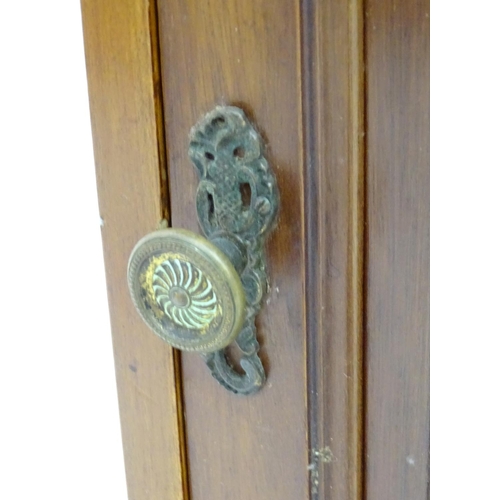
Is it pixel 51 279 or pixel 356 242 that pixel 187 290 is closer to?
pixel 356 242

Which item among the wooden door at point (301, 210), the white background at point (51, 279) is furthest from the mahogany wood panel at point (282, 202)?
the white background at point (51, 279)

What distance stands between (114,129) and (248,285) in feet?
0.53

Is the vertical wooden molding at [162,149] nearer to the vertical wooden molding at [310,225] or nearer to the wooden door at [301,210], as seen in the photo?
the wooden door at [301,210]

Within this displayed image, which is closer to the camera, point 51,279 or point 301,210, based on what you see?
point 301,210

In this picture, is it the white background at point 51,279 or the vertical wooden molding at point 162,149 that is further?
the white background at point 51,279

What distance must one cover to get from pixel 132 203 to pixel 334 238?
17 cm

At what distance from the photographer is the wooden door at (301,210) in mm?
378

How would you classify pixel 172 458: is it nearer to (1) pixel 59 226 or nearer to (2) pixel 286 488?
(2) pixel 286 488

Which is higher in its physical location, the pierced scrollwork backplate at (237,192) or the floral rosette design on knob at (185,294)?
the pierced scrollwork backplate at (237,192)

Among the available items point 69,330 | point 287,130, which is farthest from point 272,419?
point 69,330

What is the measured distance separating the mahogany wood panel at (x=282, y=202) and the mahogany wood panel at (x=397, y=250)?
0.05 m

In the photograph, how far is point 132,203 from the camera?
0.49 metres

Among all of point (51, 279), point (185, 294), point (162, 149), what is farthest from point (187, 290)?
point (51, 279)

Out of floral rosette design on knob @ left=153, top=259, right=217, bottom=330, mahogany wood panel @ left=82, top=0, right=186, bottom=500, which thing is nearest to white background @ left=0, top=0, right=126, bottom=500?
mahogany wood panel @ left=82, top=0, right=186, bottom=500
